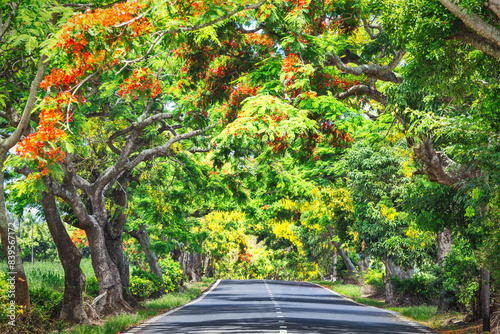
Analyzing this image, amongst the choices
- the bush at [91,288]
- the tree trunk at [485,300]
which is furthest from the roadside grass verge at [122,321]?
the tree trunk at [485,300]

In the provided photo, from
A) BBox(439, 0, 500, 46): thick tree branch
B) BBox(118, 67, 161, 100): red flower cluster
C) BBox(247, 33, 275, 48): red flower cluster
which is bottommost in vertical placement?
BBox(439, 0, 500, 46): thick tree branch

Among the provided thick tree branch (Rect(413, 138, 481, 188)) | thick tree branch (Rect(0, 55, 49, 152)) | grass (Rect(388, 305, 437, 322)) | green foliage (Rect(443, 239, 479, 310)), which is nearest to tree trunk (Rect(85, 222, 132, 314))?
thick tree branch (Rect(0, 55, 49, 152))

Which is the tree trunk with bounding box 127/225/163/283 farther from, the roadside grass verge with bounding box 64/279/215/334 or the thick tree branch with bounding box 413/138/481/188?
the thick tree branch with bounding box 413/138/481/188

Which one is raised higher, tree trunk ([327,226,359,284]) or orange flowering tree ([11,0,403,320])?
orange flowering tree ([11,0,403,320])

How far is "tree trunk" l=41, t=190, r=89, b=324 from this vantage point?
15000 millimetres

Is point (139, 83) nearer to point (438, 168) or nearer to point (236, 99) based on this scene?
point (236, 99)

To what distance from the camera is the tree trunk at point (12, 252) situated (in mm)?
11914

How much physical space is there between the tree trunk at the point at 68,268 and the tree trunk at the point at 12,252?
2366 mm

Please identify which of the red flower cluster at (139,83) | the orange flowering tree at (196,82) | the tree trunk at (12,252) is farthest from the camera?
the tree trunk at (12,252)

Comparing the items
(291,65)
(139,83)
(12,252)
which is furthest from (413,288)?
(139,83)

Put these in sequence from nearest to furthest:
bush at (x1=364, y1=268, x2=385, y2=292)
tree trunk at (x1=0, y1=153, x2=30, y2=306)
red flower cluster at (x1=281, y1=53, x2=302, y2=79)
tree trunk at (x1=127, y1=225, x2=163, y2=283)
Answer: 1. tree trunk at (x1=0, y1=153, x2=30, y2=306)
2. red flower cluster at (x1=281, y1=53, x2=302, y2=79)
3. tree trunk at (x1=127, y1=225, x2=163, y2=283)
4. bush at (x1=364, y1=268, x2=385, y2=292)

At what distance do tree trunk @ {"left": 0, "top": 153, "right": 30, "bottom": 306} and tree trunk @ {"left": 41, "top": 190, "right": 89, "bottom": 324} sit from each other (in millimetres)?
2366

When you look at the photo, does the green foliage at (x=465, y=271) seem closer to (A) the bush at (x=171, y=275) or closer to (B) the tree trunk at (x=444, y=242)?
(B) the tree trunk at (x=444, y=242)

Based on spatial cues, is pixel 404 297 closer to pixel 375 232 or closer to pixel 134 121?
pixel 375 232
